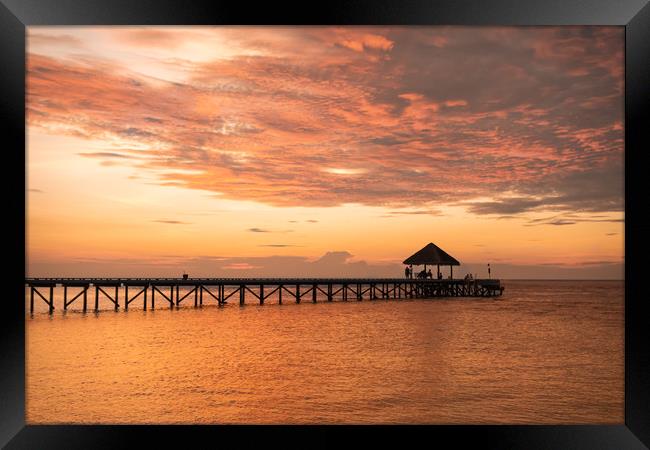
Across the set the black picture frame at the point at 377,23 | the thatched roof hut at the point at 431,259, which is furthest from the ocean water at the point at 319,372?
the thatched roof hut at the point at 431,259

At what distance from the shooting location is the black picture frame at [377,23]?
6.12 metres

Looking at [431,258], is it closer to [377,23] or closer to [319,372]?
[319,372]

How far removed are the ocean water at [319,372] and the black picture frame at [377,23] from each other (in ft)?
21.9

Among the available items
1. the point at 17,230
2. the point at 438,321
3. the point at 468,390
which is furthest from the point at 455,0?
the point at 438,321

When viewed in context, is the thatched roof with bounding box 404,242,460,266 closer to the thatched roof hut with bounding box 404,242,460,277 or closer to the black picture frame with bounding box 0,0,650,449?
the thatched roof hut with bounding box 404,242,460,277

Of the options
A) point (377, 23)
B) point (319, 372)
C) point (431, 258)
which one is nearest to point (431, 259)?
point (431, 258)

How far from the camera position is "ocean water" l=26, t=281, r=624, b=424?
13617 mm

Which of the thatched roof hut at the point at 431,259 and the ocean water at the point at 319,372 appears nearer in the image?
the ocean water at the point at 319,372

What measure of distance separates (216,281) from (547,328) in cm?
2195

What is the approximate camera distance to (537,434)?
607 centimetres

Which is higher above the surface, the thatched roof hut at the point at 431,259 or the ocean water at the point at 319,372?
the thatched roof hut at the point at 431,259

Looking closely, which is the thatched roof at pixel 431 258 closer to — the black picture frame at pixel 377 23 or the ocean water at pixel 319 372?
the ocean water at pixel 319 372

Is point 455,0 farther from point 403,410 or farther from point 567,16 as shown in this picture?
point 403,410

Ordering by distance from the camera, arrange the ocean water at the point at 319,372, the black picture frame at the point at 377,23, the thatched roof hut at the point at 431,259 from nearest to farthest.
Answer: the black picture frame at the point at 377,23 → the ocean water at the point at 319,372 → the thatched roof hut at the point at 431,259
